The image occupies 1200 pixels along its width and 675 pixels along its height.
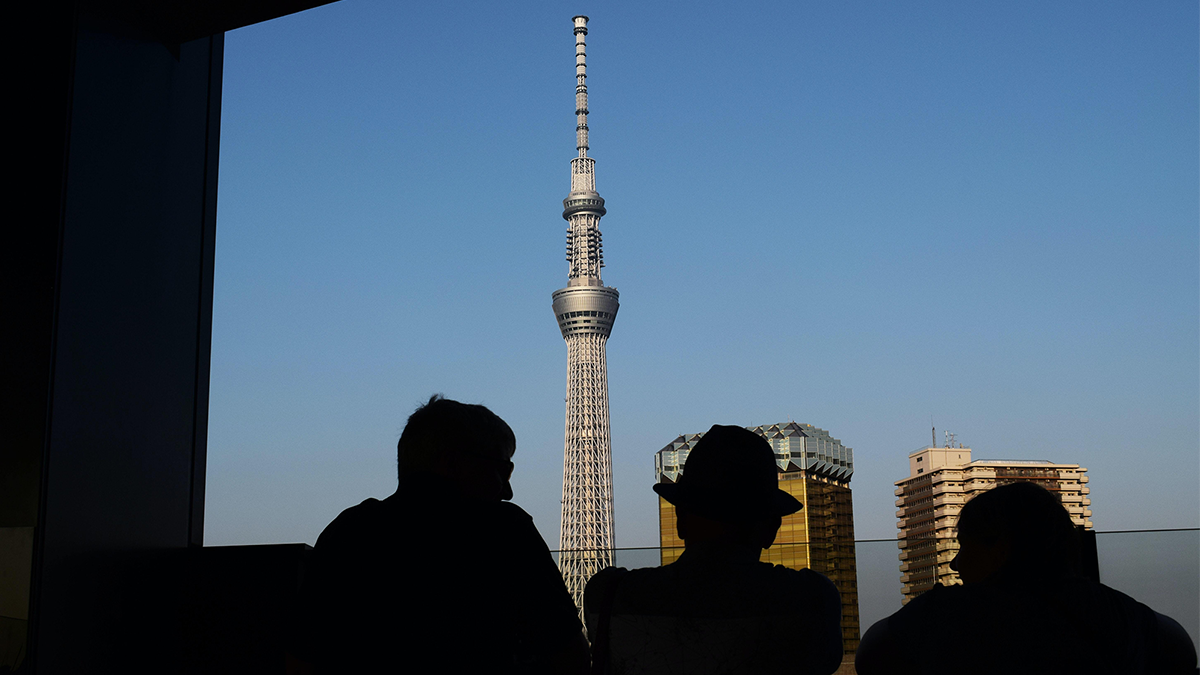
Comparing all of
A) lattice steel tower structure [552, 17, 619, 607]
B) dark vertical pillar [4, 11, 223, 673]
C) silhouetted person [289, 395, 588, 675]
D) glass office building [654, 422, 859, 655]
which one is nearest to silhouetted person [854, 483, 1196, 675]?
silhouetted person [289, 395, 588, 675]

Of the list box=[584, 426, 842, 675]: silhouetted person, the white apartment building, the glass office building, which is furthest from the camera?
the white apartment building

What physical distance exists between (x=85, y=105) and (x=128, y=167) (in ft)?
0.67

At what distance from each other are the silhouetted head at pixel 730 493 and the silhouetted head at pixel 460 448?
31 centimetres

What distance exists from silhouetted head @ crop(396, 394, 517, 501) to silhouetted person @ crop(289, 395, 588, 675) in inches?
3.0

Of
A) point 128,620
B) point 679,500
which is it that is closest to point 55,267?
point 128,620

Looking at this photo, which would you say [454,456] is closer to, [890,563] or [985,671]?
[985,671]

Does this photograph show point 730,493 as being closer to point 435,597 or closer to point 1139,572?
point 435,597

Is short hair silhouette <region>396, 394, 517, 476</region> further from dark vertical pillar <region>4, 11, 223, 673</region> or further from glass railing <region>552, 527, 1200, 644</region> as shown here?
dark vertical pillar <region>4, 11, 223, 673</region>

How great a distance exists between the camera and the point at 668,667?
1.49 m

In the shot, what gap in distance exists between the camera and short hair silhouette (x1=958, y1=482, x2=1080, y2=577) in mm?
1594

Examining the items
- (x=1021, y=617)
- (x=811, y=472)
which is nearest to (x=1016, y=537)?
(x=1021, y=617)

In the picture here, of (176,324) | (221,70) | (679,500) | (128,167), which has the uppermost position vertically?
(221,70)

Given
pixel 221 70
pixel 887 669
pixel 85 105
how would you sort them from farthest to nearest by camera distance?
pixel 221 70 < pixel 85 105 < pixel 887 669

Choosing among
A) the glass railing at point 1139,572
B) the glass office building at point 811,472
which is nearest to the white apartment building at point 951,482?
the glass office building at point 811,472
